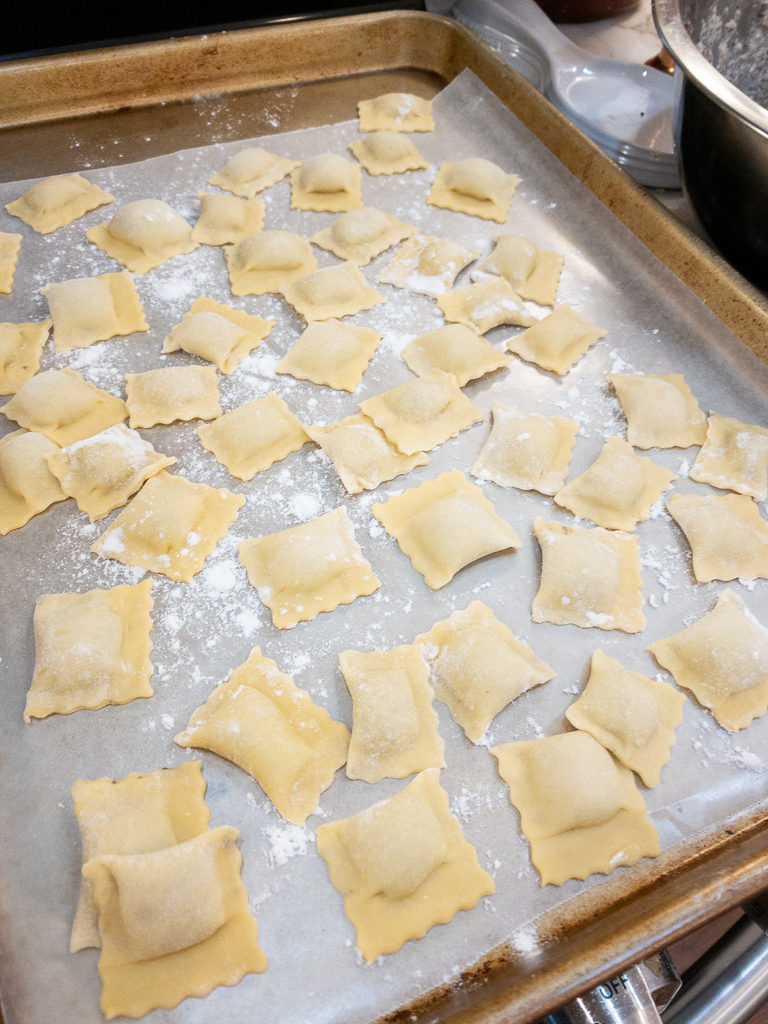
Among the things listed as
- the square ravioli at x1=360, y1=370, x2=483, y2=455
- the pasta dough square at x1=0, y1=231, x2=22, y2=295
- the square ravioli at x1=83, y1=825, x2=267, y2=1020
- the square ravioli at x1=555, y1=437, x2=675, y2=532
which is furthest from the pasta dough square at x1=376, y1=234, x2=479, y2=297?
the square ravioli at x1=83, y1=825, x2=267, y2=1020

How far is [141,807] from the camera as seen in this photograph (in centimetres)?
141

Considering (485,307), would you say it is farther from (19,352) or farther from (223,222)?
(19,352)

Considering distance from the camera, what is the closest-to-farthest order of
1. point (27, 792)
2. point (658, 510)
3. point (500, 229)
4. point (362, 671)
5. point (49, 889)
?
1. point (49, 889)
2. point (27, 792)
3. point (362, 671)
4. point (658, 510)
5. point (500, 229)

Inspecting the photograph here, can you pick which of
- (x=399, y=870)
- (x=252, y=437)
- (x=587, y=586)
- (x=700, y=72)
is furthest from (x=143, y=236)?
(x=399, y=870)

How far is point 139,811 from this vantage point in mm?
1408

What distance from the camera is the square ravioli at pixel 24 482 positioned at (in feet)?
6.00

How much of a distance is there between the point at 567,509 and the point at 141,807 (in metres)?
1.22

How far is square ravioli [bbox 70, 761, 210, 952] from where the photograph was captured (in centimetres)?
137

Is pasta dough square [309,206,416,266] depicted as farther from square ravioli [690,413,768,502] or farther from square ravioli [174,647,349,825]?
square ravioli [174,647,349,825]

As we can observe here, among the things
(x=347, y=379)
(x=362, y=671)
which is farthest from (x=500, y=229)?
(x=362, y=671)

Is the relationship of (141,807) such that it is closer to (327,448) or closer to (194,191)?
(327,448)

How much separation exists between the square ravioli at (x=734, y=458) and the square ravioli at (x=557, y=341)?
439mm

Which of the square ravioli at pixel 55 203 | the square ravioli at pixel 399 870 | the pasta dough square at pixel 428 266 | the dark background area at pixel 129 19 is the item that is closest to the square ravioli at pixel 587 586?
the square ravioli at pixel 399 870

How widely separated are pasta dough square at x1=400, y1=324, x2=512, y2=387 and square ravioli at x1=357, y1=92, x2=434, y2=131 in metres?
1.11
